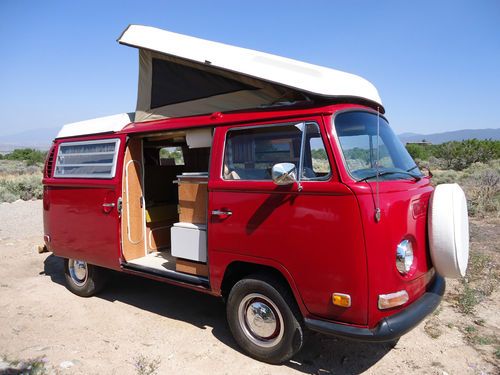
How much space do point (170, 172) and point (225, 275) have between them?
2.69 metres

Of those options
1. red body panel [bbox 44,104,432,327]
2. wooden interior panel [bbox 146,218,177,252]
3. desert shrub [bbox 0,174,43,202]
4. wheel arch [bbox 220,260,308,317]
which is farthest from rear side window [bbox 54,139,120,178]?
desert shrub [bbox 0,174,43,202]

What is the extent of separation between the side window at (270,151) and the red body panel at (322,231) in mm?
86

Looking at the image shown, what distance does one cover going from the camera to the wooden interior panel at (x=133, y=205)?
5246 mm

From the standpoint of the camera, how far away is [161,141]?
5.99 m

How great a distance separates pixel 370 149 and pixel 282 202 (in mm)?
1075

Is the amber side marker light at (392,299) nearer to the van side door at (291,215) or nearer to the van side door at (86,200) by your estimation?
the van side door at (291,215)

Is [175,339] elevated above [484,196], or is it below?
below

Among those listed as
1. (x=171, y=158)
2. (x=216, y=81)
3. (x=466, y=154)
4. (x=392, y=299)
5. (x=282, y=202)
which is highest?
(x=216, y=81)

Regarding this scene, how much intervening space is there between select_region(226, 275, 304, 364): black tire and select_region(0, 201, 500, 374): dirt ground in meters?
0.15

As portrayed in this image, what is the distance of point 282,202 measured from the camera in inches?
140

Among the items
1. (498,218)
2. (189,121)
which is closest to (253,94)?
(189,121)

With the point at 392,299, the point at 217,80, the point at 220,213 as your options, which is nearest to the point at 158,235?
the point at 220,213

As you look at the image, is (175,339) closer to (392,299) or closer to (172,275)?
(172,275)

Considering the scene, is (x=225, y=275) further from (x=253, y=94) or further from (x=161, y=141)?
(x=161, y=141)
